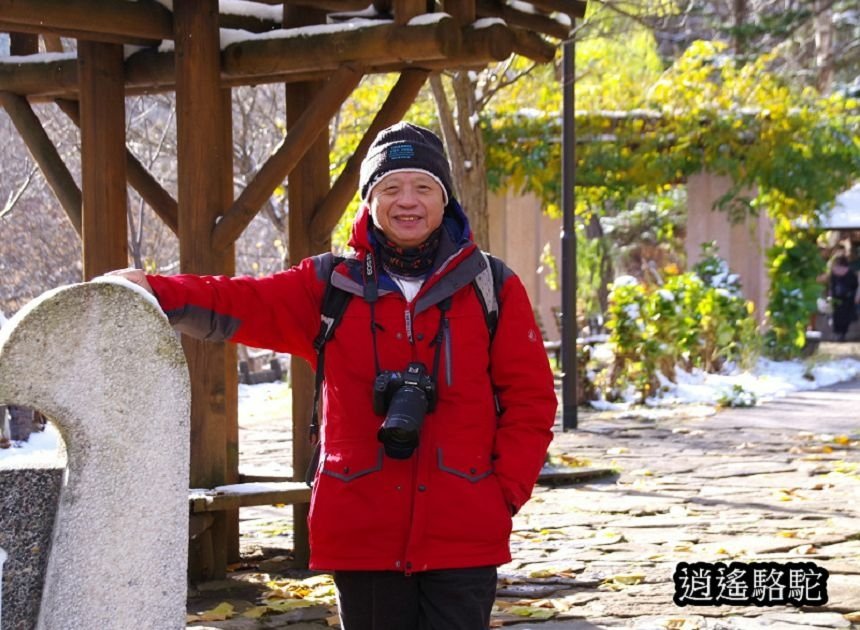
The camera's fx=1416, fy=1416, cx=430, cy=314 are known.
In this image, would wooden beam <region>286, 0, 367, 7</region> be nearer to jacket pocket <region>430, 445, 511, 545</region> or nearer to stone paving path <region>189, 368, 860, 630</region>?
stone paving path <region>189, 368, 860, 630</region>

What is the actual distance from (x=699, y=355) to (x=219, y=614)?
407 inches

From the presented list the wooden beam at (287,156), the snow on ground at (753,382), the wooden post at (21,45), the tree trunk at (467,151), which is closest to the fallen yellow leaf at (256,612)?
the wooden beam at (287,156)

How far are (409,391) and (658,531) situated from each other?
15.1 feet

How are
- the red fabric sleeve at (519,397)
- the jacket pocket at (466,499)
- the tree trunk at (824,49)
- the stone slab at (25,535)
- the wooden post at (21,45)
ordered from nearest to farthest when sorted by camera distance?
the stone slab at (25,535)
the jacket pocket at (466,499)
the red fabric sleeve at (519,397)
the wooden post at (21,45)
the tree trunk at (824,49)

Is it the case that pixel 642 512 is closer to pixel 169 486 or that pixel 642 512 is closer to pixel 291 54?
pixel 291 54

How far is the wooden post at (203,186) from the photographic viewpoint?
20.6ft

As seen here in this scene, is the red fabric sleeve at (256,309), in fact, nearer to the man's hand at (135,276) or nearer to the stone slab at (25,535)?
the man's hand at (135,276)

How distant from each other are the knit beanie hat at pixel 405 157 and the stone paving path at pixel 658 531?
2.62m

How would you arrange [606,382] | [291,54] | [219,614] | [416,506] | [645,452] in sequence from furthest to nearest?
1. [606,382]
2. [645,452]
3. [291,54]
4. [219,614]
5. [416,506]

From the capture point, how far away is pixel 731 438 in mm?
11328

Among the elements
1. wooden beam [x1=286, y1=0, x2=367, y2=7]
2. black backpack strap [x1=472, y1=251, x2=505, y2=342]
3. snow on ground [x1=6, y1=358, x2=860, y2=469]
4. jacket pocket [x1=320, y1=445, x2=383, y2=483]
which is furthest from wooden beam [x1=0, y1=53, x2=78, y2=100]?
snow on ground [x1=6, y1=358, x2=860, y2=469]

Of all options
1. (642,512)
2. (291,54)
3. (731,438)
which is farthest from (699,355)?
(291,54)

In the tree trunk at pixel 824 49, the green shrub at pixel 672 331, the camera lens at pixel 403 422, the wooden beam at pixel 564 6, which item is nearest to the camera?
the camera lens at pixel 403 422

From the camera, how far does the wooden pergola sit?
6242mm
